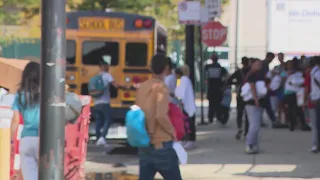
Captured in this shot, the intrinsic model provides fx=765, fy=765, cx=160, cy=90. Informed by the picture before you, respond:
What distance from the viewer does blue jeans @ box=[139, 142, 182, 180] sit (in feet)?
23.5

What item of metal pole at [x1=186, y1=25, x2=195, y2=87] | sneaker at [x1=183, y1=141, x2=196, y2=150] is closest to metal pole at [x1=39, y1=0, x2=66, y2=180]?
sneaker at [x1=183, y1=141, x2=196, y2=150]

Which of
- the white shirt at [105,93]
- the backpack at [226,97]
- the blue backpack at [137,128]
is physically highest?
the blue backpack at [137,128]

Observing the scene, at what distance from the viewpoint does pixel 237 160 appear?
13180mm

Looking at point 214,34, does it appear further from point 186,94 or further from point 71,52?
point 186,94

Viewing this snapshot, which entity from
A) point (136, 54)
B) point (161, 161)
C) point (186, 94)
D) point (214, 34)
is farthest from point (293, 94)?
point (161, 161)

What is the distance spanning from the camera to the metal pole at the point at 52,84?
531 centimetres

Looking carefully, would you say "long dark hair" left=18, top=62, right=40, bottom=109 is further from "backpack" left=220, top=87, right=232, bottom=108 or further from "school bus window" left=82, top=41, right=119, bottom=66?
"backpack" left=220, top=87, right=232, bottom=108

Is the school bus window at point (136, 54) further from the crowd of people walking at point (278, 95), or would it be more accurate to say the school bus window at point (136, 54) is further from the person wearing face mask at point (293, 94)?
the person wearing face mask at point (293, 94)

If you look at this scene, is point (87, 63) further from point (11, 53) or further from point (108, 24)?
point (11, 53)

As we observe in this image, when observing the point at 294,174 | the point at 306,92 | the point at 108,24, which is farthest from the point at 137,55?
the point at 294,174

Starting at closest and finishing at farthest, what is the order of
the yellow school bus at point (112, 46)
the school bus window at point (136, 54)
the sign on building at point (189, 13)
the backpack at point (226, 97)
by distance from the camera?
the sign on building at point (189, 13), the yellow school bus at point (112, 46), the school bus window at point (136, 54), the backpack at point (226, 97)

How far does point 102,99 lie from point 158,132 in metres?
8.03

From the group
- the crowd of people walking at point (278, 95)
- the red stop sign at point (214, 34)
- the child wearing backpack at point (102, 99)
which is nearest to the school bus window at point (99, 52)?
the child wearing backpack at point (102, 99)

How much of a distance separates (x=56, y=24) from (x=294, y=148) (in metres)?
10.2
